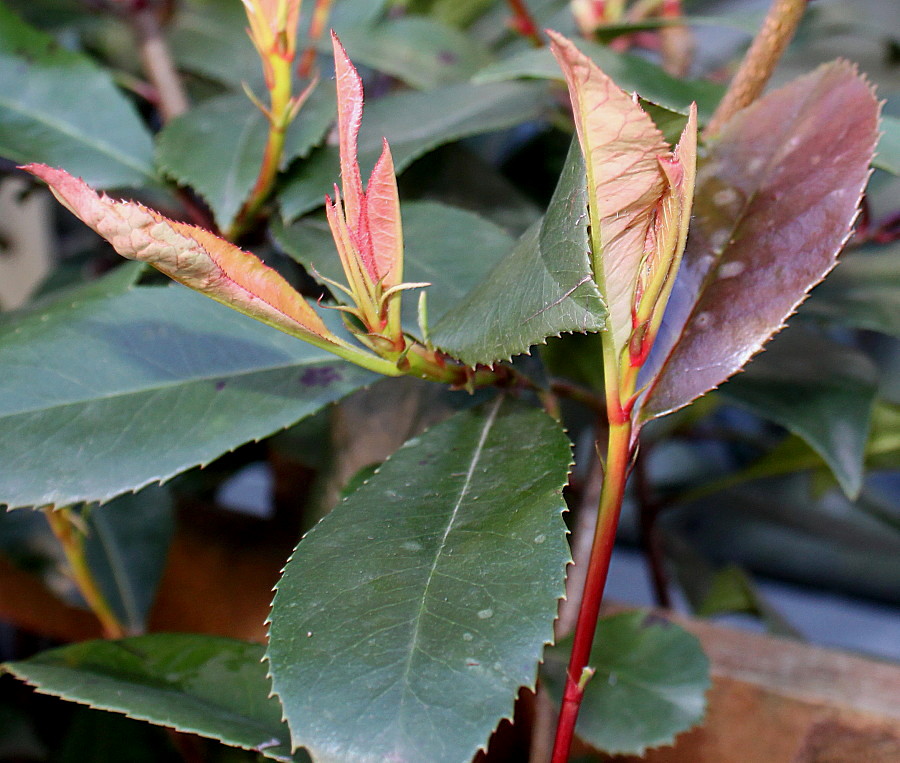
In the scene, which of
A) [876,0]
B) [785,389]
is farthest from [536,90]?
[876,0]

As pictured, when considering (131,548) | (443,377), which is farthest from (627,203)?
(131,548)

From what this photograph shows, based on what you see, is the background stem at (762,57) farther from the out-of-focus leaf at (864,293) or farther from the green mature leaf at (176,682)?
the green mature leaf at (176,682)

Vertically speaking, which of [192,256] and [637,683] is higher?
[192,256]

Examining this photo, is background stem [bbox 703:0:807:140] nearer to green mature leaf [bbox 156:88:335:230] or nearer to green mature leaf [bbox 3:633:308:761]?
green mature leaf [bbox 156:88:335:230]

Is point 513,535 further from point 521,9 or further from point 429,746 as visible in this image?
point 521,9

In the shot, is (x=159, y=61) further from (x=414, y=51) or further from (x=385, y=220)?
(x=385, y=220)

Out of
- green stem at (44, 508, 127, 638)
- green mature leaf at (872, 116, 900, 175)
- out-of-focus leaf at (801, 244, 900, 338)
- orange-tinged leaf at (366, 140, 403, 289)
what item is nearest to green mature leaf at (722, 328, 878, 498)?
out-of-focus leaf at (801, 244, 900, 338)
